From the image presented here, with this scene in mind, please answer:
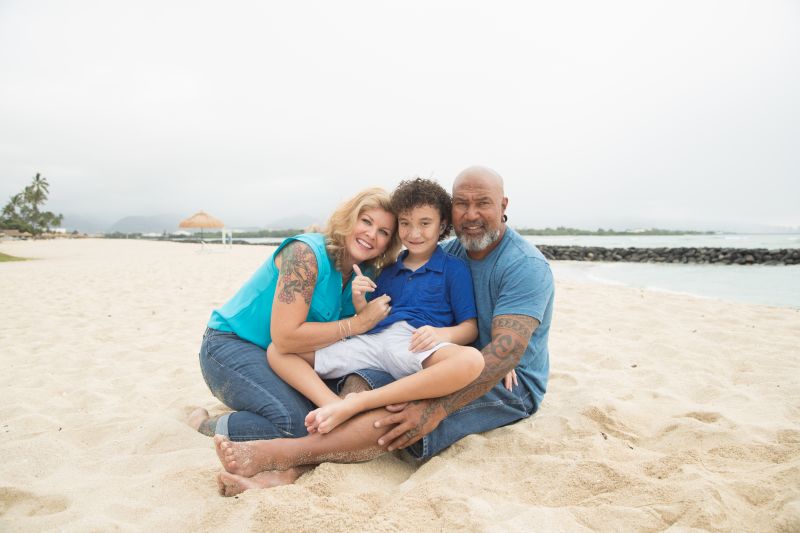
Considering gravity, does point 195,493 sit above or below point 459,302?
below

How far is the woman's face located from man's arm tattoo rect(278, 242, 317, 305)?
0.31m

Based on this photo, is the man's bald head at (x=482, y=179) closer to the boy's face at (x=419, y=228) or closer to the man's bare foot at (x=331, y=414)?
the boy's face at (x=419, y=228)

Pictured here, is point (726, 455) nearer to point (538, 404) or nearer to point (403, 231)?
point (538, 404)

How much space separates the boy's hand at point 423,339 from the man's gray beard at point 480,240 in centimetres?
73

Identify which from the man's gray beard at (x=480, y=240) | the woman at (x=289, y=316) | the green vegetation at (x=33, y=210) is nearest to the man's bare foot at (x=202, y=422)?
the woman at (x=289, y=316)

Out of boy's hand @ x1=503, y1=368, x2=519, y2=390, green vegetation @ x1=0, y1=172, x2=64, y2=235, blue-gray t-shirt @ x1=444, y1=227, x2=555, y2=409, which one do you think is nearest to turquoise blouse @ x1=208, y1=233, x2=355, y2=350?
blue-gray t-shirt @ x1=444, y1=227, x2=555, y2=409

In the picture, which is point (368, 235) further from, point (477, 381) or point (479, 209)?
point (477, 381)

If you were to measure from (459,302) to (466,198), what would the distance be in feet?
2.21

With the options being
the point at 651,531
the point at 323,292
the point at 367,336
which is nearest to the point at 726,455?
the point at 651,531

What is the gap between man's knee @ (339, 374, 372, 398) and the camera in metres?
2.61

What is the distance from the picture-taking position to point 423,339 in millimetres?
2512

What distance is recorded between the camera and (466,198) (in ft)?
9.90

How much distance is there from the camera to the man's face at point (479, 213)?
296 centimetres

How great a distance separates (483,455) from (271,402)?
1.18 meters
